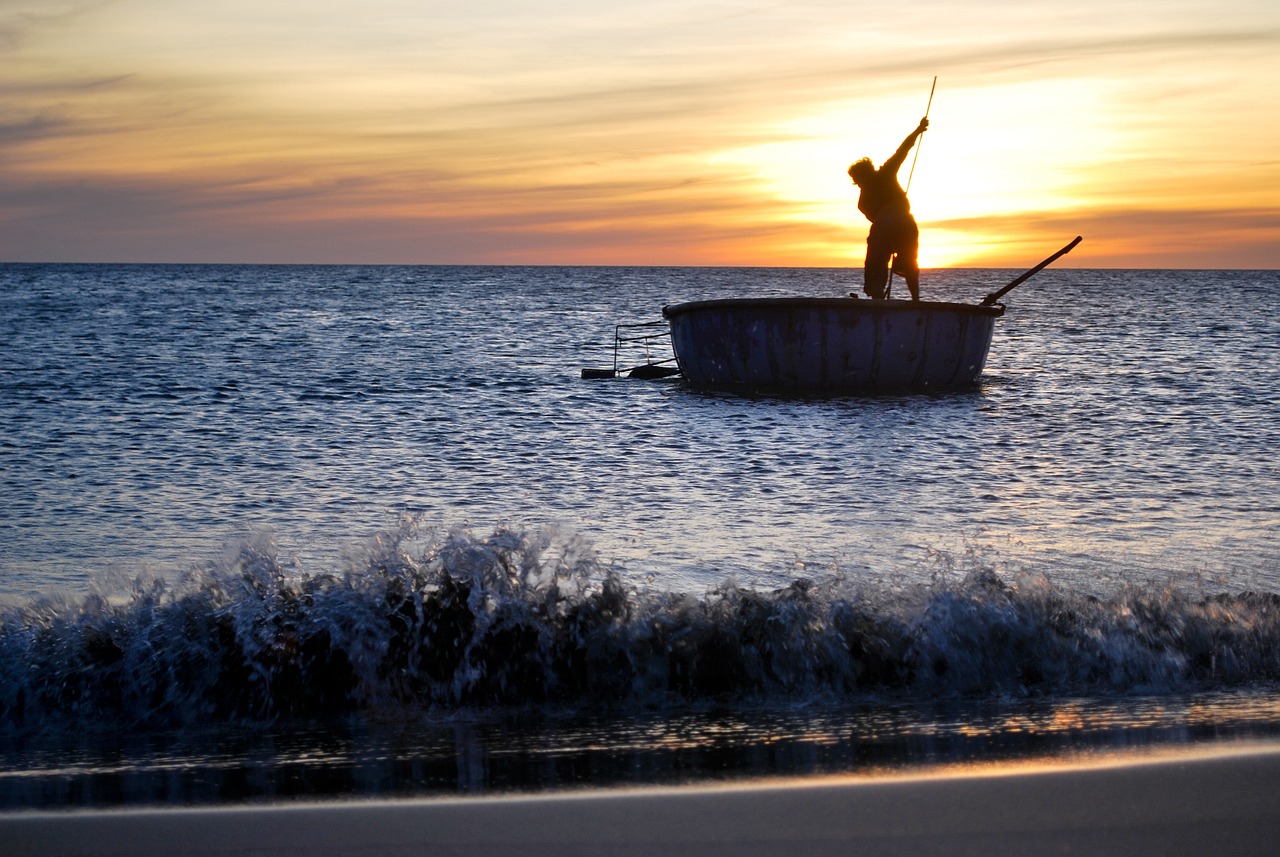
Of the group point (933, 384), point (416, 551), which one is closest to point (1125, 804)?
point (416, 551)

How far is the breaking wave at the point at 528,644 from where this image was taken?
530cm

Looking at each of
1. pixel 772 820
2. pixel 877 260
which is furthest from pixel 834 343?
pixel 772 820

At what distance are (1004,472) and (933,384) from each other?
7814mm

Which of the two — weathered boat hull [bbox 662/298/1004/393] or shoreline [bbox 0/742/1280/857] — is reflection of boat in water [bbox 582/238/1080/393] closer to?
weathered boat hull [bbox 662/298/1004/393]

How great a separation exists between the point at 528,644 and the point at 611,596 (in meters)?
0.51

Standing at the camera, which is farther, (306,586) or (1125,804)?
(306,586)

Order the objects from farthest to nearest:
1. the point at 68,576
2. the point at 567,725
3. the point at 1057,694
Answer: the point at 68,576 < the point at 1057,694 < the point at 567,725

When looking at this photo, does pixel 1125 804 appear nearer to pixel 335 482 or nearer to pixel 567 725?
pixel 567 725

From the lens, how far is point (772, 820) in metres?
3.53

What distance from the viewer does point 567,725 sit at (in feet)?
16.3

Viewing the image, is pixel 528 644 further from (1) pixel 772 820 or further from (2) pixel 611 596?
(1) pixel 772 820

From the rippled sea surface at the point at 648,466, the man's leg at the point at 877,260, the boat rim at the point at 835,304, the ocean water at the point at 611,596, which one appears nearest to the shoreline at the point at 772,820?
Result: the ocean water at the point at 611,596

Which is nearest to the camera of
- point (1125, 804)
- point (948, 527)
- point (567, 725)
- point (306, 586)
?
point (1125, 804)

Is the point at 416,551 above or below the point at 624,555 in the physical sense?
above
